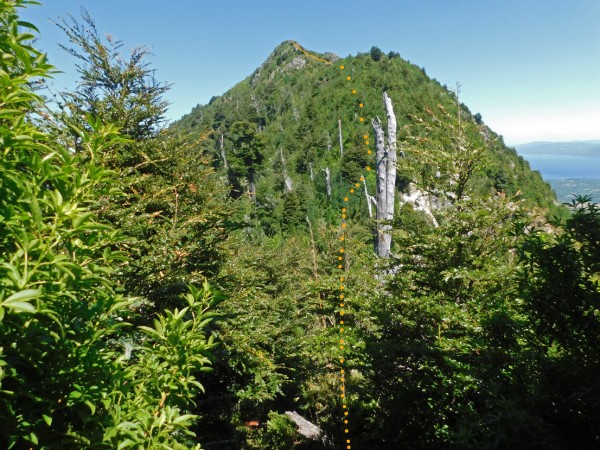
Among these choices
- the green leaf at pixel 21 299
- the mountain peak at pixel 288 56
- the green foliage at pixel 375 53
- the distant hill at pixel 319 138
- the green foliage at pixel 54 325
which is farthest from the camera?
the mountain peak at pixel 288 56

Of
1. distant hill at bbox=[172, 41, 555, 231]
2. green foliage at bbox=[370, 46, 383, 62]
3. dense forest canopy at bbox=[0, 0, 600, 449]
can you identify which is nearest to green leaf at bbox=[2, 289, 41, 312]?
dense forest canopy at bbox=[0, 0, 600, 449]

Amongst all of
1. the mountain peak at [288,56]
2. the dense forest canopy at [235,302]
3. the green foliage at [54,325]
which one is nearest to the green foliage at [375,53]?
the mountain peak at [288,56]

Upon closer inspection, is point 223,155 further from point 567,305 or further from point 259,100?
point 567,305

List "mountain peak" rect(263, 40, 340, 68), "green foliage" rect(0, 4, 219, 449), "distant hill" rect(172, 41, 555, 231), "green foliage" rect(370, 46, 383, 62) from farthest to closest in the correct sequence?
1. "mountain peak" rect(263, 40, 340, 68)
2. "green foliage" rect(370, 46, 383, 62)
3. "distant hill" rect(172, 41, 555, 231)
4. "green foliage" rect(0, 4, 219, 449)

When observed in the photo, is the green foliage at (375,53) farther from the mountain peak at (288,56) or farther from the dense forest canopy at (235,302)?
the dense forest canopy at (235,302)

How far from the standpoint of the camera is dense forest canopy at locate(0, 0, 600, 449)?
53.0 inches

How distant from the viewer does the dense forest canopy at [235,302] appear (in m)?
1.35

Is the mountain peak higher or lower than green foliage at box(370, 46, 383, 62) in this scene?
higher

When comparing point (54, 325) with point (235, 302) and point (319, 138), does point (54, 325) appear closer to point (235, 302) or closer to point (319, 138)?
point (235, 302)

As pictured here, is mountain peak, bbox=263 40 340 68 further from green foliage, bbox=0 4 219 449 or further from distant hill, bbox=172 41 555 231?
green foliage, bbox=0 4 219 449

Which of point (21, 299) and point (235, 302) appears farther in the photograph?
point (235, 302)

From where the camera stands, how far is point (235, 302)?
7695 millimetres

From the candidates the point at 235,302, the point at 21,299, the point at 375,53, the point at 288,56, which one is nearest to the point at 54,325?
the point at 21,299

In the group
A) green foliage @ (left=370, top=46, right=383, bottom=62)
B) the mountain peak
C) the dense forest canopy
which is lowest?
the dense forest canopy
